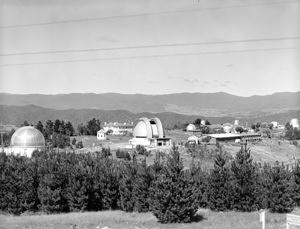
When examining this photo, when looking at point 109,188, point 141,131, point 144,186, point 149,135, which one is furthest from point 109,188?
point 141,131

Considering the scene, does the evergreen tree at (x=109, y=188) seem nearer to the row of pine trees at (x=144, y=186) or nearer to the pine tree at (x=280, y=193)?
the row of pine trees at (x=144, y=186)

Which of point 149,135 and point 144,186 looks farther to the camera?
point 149,135

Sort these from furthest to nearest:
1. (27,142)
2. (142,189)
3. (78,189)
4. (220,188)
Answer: (27,142) → (78,189) → (142,189) → (220,188)

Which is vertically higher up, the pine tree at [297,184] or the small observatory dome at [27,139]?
the small observatory dome at [27,139]

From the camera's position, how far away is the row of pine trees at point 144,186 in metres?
35.8

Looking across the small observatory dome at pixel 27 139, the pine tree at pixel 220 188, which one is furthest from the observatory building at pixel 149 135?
the pine tree at pixel 220 188

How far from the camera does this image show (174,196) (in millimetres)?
34750

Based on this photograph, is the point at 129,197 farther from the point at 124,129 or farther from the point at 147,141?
the point at 124,129

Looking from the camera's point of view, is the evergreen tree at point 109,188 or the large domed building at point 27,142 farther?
the large domed building at point 27,142

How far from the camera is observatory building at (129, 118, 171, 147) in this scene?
12164 cm

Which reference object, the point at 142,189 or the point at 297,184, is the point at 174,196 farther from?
the point at 297,184

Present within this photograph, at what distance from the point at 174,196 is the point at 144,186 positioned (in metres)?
9.70

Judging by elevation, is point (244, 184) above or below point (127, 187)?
above

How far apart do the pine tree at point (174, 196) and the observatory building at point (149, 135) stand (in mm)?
84077
